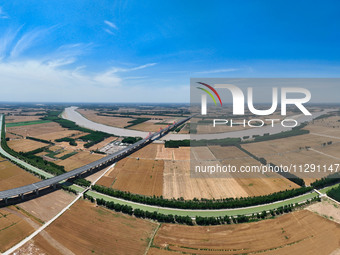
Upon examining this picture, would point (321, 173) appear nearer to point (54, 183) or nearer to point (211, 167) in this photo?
point (211, 167)

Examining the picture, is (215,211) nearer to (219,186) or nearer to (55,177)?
(219,186)

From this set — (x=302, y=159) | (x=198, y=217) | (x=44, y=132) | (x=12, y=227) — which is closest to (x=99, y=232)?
(x=12, y=227)

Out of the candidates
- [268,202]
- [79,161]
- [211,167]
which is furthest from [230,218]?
[79,161]

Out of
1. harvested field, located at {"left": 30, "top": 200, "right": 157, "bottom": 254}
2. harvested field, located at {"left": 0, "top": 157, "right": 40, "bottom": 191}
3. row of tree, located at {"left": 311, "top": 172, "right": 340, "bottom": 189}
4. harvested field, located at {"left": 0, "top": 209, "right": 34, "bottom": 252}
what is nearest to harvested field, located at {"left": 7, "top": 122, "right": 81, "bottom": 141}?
harvested field, located at {"left": 0, "top": 157, "right": 40, "bottom": 191}

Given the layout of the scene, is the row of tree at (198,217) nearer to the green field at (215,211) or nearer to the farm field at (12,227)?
the green field at (215,211)

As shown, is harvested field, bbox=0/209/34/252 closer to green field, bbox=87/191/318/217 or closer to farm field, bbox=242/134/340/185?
green field, bbox=87/191/318/217
